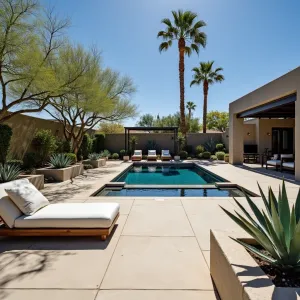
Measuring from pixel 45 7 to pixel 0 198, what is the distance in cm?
685

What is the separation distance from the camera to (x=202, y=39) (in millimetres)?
19047

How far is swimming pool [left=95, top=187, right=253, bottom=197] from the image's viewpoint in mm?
7707

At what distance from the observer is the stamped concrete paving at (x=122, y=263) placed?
2.43 meters

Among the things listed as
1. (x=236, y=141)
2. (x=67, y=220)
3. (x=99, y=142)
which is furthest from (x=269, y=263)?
(x=99, y=142)

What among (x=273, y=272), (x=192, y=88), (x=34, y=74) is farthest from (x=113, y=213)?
(x=192, y=88)

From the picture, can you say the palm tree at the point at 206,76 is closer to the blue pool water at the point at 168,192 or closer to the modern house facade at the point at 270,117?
the modern house facade at the point at 270,117

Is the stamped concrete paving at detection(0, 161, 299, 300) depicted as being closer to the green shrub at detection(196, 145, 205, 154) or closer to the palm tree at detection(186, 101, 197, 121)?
the green shrub at detection(196, 145, 205, 154)

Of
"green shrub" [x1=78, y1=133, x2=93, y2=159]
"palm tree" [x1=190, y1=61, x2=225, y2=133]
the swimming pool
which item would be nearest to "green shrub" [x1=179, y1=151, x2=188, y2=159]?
"palm tree" [x1=190, y1=61, x2=225, y2=133]

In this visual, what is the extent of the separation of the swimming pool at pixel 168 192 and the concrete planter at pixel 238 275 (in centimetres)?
504

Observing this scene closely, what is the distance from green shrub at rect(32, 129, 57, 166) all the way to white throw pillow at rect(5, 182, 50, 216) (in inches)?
329

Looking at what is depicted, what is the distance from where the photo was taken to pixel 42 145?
467 inches

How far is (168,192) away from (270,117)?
12.4 metres

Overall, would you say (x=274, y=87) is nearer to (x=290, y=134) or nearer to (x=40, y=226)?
(x=290, y=134)

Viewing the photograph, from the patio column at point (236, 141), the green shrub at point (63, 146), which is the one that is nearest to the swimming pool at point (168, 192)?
the green shrub at point (63, 146)
